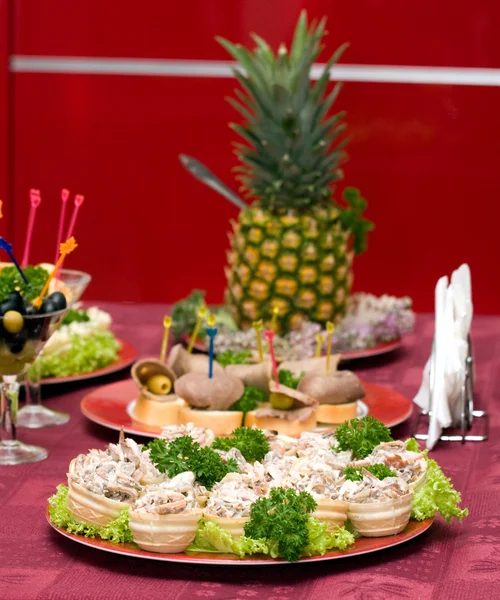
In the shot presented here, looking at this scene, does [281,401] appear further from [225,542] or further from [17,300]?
[225,542]

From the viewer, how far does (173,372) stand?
2801 millimetres

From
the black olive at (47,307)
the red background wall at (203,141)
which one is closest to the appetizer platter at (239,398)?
the black olive at (47,307)

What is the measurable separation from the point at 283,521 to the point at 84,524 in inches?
13.8

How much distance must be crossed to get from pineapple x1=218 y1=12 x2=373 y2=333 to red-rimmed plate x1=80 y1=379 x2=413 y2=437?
644mm

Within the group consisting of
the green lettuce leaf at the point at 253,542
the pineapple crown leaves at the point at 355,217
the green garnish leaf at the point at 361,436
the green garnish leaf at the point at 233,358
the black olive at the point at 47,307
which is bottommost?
the green lettuce leaf at the point at 253,542

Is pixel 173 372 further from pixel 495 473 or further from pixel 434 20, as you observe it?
pixel 434 20

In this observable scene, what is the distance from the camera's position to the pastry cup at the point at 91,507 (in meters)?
1.90

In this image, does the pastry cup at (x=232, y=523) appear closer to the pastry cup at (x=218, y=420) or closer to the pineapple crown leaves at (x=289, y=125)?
the pastry cup at (x=218, y=420)

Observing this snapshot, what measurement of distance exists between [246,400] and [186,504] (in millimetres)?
814

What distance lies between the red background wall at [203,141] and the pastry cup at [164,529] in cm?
392

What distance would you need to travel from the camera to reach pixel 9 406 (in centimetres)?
257

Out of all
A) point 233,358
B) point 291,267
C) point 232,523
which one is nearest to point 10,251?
point 233,358

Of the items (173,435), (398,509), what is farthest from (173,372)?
(398,509)

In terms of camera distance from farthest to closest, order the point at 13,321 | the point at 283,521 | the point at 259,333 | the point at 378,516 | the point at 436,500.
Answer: the point at 259,333
the point at 13,321
the point at 436,500
the point at 378,516
the point at 283,521
